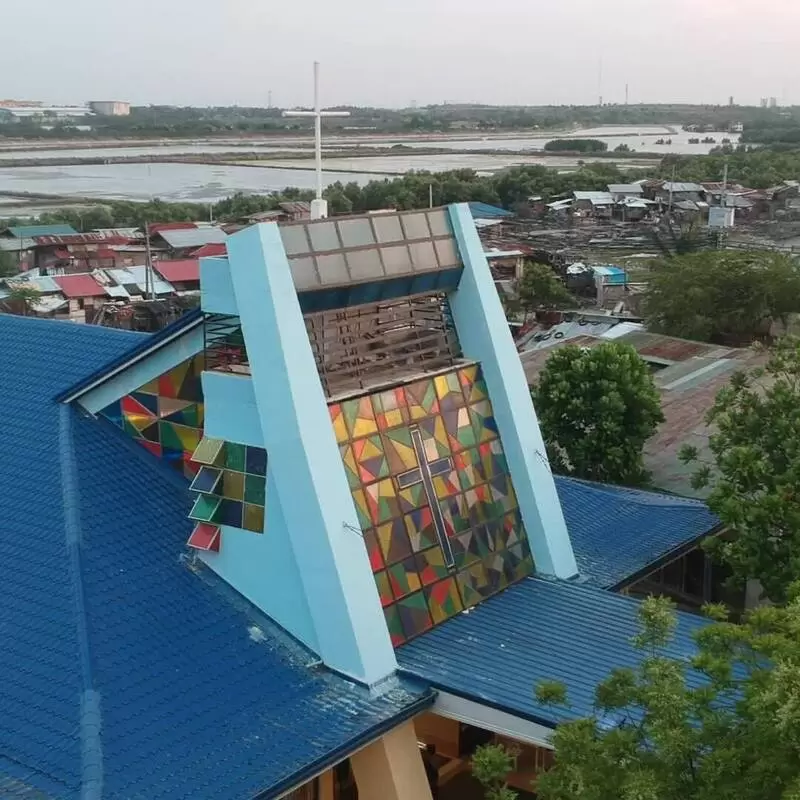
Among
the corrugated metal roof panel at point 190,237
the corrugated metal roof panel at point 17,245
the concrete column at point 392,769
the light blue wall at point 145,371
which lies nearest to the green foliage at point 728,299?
the light blue wall at point 145,371

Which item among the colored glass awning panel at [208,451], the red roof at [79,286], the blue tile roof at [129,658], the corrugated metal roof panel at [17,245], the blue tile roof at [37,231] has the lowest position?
the red roof at [79,286]

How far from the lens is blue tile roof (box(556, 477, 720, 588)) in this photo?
12078 millimetres

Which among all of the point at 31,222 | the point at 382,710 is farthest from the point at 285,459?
the point at 31,222

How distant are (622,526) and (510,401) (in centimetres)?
299

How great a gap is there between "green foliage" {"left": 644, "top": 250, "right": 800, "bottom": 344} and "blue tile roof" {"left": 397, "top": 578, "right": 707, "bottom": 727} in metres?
18.5

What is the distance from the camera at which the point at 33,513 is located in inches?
405

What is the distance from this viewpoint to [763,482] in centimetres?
1130

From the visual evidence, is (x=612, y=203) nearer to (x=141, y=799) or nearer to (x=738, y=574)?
(x=738, y=574)

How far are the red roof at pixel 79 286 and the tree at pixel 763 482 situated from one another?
34.6 meters

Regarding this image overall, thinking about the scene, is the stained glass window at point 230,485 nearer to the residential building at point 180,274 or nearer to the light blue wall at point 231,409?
the light blue wall at point 231,409

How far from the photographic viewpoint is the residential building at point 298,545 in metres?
8.34

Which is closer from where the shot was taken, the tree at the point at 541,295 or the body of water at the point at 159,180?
the tree at the point at 541,295

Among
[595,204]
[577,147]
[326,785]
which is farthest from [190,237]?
[577,147]

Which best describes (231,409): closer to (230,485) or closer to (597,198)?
(230,485)
